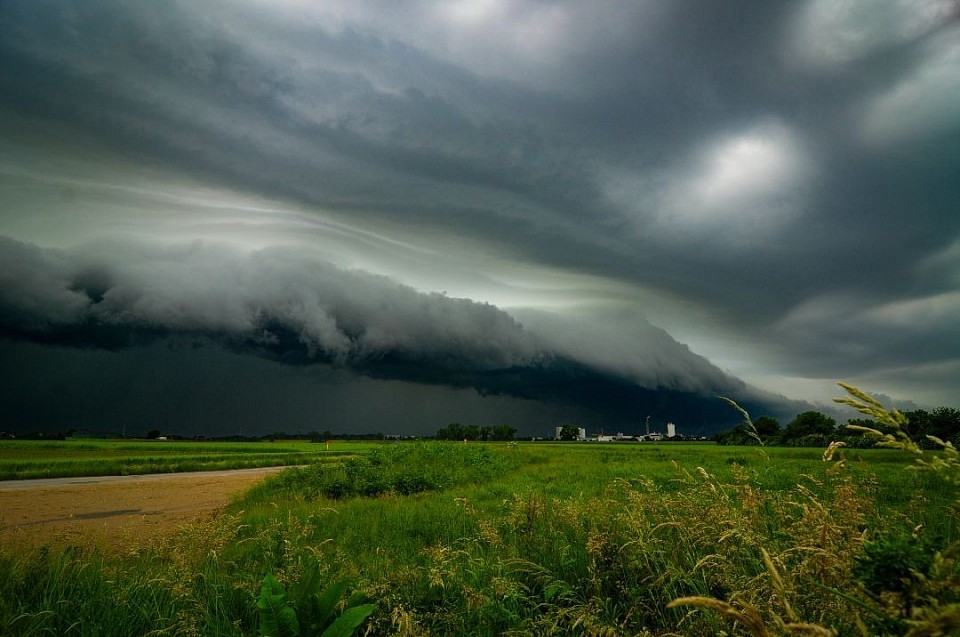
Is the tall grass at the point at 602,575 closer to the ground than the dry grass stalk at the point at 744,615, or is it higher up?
closer to the ground

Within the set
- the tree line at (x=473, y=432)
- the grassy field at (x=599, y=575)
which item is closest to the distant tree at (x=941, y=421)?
the grassy field at (x=599, y=575)

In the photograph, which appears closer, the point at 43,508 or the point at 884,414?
the point at 884,414

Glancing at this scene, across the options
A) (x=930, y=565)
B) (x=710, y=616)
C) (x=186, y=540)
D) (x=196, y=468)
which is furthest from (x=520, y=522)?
(x=196, y=468)

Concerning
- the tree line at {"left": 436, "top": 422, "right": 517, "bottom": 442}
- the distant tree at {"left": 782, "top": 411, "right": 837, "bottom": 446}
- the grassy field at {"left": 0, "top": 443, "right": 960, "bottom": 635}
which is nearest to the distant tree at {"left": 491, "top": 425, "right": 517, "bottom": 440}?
the tree line at {"left": 436, "top": 422, "right": 517, "bottom": 442}

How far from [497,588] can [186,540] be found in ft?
12.4

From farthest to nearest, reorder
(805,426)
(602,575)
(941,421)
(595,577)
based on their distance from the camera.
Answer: (805,426) → (941,421) → (602,575) → (595,577)

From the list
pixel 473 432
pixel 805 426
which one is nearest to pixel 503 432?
pixel 473 432

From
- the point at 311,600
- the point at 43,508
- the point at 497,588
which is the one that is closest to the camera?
the point at 311,600

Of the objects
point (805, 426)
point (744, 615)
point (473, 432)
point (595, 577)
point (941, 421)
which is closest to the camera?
point (744, 615)

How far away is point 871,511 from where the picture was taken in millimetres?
3662

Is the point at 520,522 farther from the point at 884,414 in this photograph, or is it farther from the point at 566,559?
the point at 884,414

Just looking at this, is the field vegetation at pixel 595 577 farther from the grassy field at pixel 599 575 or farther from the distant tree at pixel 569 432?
the distant tree at pixel 569 432

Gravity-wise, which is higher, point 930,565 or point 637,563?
point 930,565

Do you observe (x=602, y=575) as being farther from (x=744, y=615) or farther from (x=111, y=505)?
(x=111, y=505)
